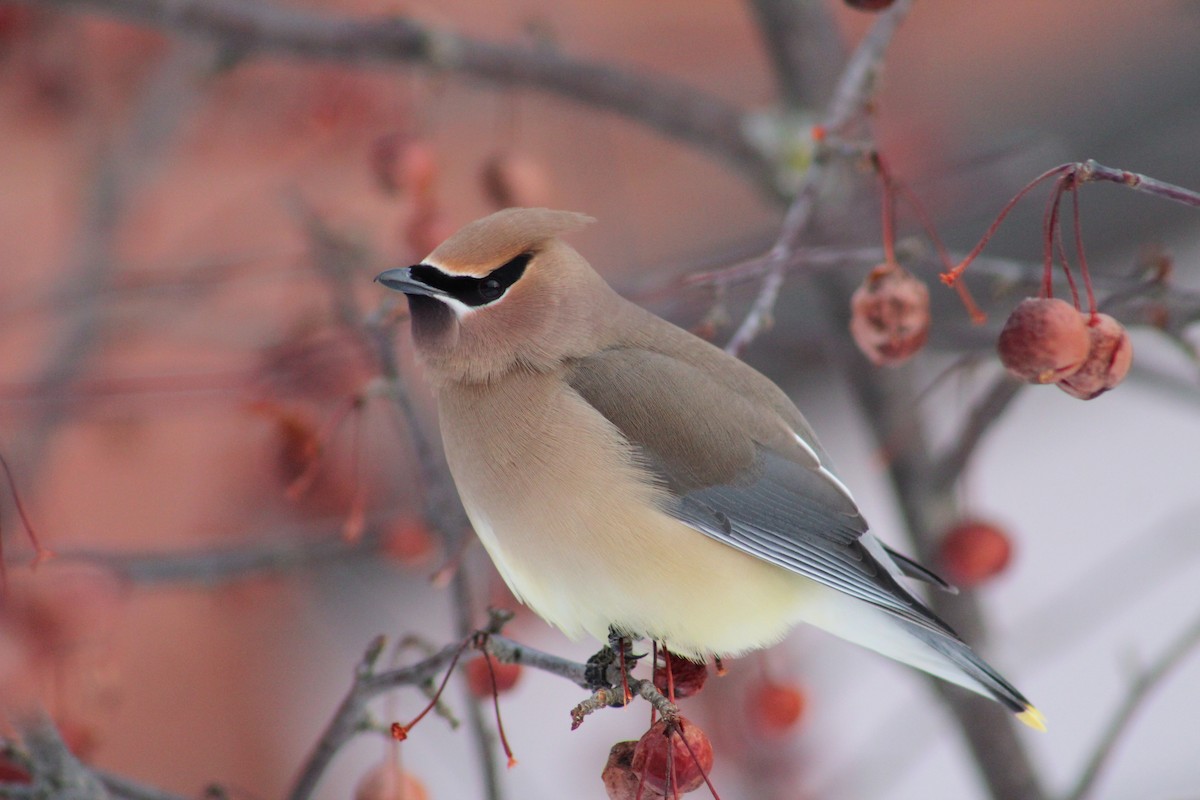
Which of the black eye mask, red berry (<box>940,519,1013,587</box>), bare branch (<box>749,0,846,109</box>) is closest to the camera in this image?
the black eye mask

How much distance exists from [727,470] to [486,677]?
542 mm

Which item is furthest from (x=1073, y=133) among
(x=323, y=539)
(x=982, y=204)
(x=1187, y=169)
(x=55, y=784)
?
(x=55, y=784)

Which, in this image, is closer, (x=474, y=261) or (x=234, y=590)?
(x=474, y=261)

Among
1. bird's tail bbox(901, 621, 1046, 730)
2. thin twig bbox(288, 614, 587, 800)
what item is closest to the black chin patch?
thin twig bbox(288, 614, 587, 800)

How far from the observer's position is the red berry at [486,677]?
209 centimetres

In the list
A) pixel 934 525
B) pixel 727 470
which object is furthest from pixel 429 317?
pixel 934 525

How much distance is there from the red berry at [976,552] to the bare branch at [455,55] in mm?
1127

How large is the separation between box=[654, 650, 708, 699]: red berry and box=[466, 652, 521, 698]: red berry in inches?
9.2

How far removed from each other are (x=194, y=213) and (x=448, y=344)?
10.4 feet

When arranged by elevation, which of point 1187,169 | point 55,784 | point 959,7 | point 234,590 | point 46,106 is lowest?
point 55,784

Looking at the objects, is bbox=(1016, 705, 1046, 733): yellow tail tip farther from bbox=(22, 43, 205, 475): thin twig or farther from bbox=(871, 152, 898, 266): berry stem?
bbox=(22, 43, 205, 475): thin twig

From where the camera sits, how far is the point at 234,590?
3.51 m

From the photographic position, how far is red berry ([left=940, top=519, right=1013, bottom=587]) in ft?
8.98

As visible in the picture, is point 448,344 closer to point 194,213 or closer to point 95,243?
point 95,243
